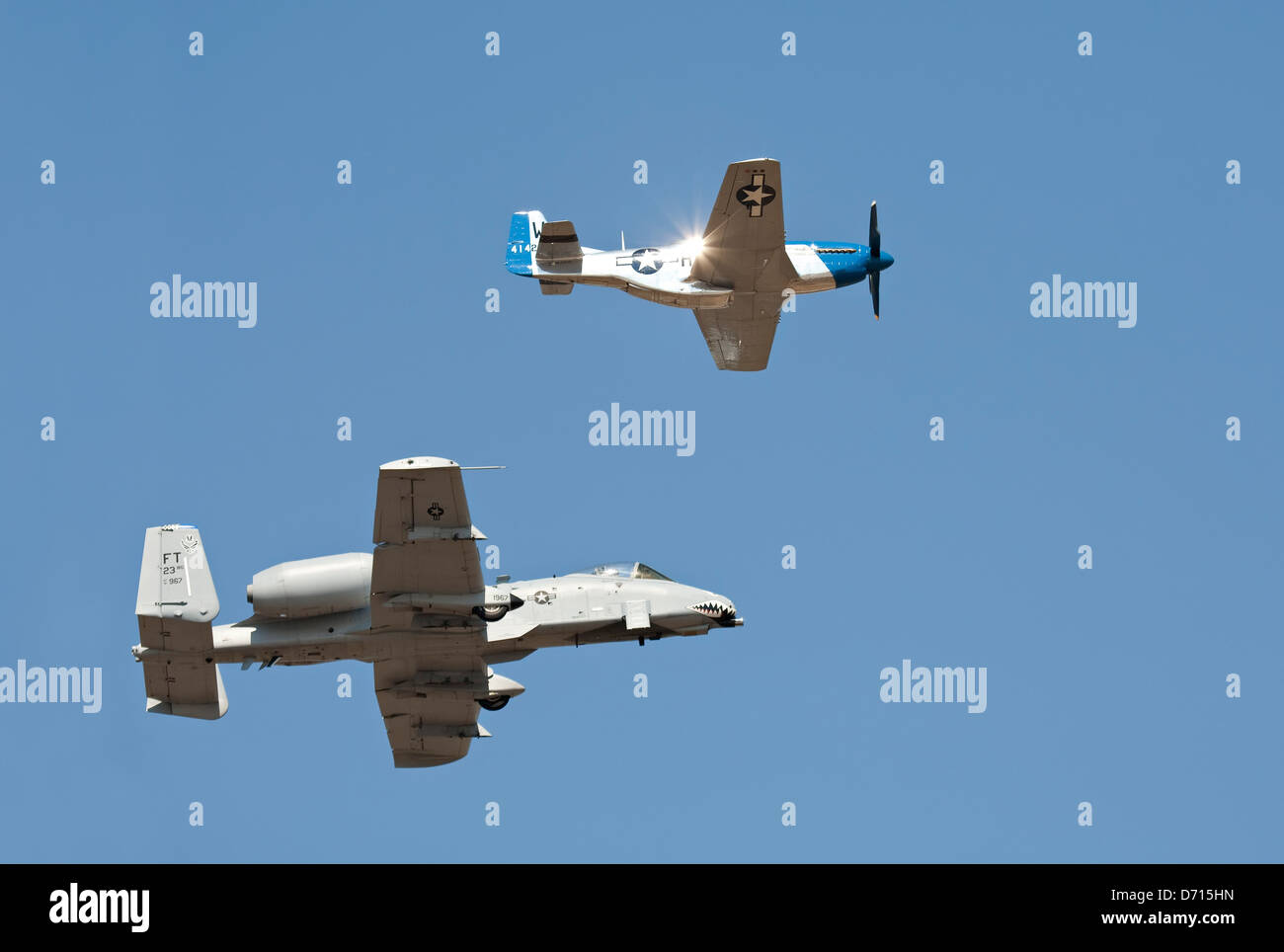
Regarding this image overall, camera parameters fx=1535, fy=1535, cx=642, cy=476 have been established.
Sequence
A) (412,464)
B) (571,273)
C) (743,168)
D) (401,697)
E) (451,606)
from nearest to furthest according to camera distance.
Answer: (412,464) < (451,606) < (401,697) < (743,168) < (571,273)

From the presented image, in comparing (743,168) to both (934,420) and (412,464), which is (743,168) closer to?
(934,420)

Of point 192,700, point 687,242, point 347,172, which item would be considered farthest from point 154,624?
point 687,242

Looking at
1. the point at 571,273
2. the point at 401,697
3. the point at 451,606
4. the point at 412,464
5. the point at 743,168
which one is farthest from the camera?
the point at 571,273

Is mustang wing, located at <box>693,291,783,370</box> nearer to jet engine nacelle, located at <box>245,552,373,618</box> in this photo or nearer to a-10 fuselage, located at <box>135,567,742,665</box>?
a-10 fuselage, located at <box>135,567,742,665</box>

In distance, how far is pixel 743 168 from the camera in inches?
2002

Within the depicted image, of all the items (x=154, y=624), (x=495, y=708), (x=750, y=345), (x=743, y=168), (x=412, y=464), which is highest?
(x=743, y=168)

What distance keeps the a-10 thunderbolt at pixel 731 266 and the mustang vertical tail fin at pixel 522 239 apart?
20 cm

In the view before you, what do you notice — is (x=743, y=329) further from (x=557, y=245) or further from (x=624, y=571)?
(x=624, y=571)

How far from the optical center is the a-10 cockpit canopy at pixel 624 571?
138ft

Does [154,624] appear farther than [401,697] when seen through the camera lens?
No

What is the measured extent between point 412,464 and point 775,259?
21.3m

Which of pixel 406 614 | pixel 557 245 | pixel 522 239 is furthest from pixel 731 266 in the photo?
pixel 406 614

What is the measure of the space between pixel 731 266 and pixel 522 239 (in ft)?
31.1

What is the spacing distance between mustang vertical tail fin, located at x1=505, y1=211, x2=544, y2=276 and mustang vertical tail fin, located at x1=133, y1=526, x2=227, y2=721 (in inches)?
802
